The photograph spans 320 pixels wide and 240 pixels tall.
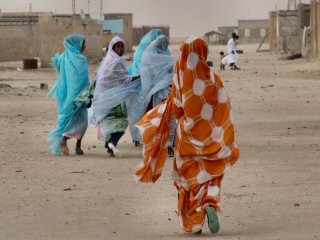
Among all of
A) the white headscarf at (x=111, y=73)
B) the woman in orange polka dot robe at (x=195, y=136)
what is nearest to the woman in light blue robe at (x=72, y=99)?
the white headscarf at (x=111, y=73)

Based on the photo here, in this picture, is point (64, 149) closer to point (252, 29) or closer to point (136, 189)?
point (136, 189)

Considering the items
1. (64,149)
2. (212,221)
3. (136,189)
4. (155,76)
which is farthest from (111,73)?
(212,221)

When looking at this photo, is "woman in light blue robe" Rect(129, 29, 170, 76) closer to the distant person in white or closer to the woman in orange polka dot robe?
the woman in orange polka dot robe

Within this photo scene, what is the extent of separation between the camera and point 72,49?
13672mm

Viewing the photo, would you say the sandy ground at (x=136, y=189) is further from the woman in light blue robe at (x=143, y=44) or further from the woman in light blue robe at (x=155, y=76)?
the woman in light blue robe at (x=143, y=44)

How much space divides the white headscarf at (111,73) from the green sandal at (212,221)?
5.66m

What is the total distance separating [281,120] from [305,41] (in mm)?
28503

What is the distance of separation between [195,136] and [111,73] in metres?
5.28

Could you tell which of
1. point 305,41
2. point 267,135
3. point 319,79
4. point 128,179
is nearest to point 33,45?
point 305,41

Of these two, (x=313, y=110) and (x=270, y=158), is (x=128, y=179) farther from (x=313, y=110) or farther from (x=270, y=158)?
(x=313, y=110)

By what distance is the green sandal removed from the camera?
7.81 meters

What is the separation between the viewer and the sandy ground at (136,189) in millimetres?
8195

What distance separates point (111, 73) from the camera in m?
13.3

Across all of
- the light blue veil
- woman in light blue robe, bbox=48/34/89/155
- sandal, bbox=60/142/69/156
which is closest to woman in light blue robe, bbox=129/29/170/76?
the light blue veil
